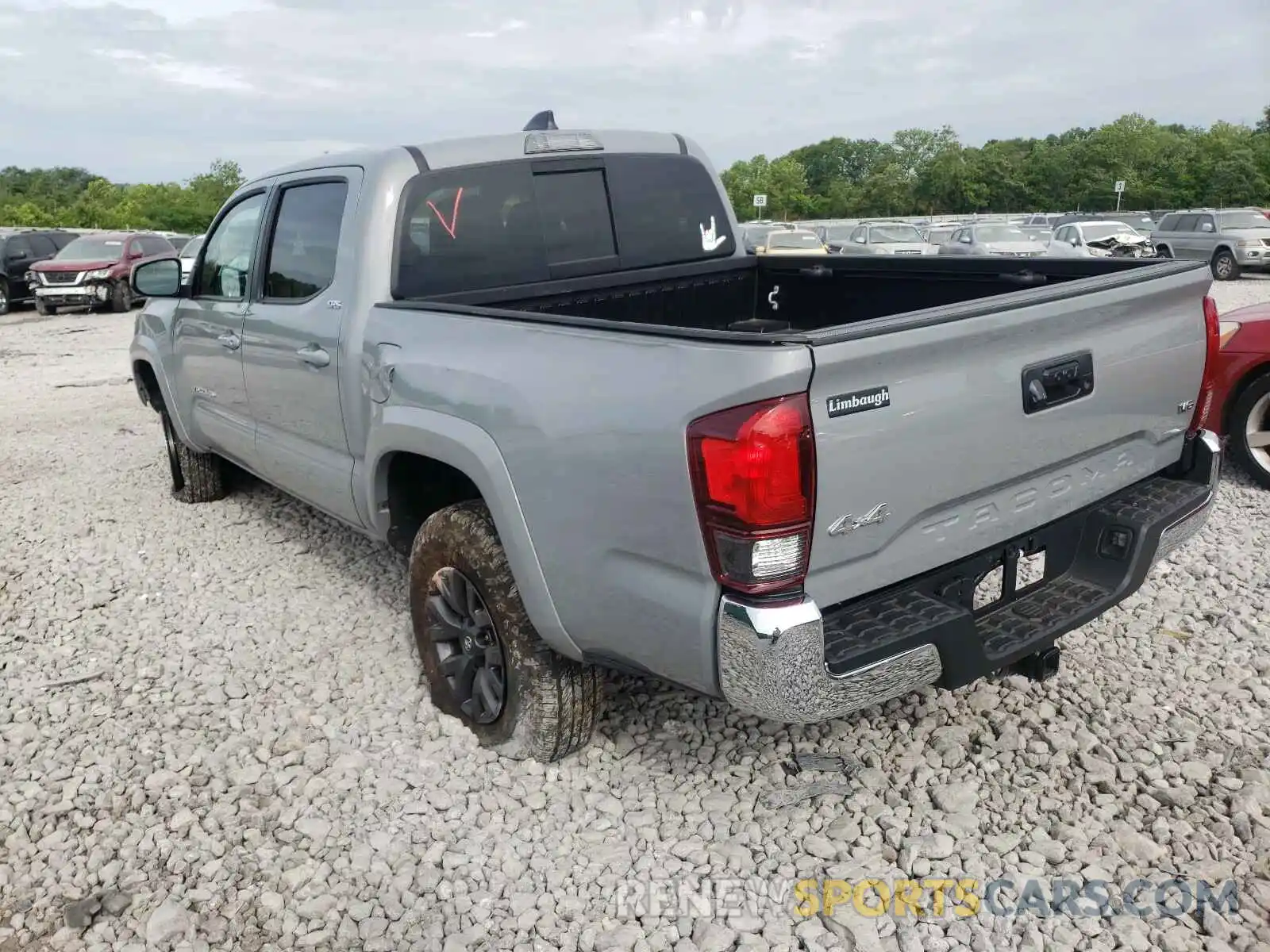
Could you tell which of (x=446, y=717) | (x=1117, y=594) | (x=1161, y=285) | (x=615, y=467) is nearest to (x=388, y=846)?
(x=446, y=717)

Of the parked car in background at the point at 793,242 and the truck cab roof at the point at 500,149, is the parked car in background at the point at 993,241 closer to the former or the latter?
the parked car in background at the point at 793,242

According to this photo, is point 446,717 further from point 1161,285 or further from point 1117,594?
point 1161,285

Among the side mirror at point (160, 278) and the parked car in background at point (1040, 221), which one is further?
the parked car in background at point (1040, 221)

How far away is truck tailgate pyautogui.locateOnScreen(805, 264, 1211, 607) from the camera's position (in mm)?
2334

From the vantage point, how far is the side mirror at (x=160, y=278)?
518 centimetres

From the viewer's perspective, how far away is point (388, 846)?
296 centimetres

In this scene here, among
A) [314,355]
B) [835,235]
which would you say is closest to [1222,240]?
[835,235]

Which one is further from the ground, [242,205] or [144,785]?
[242,205]

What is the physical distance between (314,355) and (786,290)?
217cm

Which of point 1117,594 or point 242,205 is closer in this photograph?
point 1117,594

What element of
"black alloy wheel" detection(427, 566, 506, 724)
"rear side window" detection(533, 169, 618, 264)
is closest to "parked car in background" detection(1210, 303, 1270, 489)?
"rear side window" detection(533, 169, 618, 264)

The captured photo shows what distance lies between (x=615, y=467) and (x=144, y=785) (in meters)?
2.04

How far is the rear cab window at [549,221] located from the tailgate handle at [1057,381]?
2028mm

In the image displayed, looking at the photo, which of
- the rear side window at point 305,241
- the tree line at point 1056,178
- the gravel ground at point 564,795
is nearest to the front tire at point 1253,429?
the gravel ground at point 564,795
